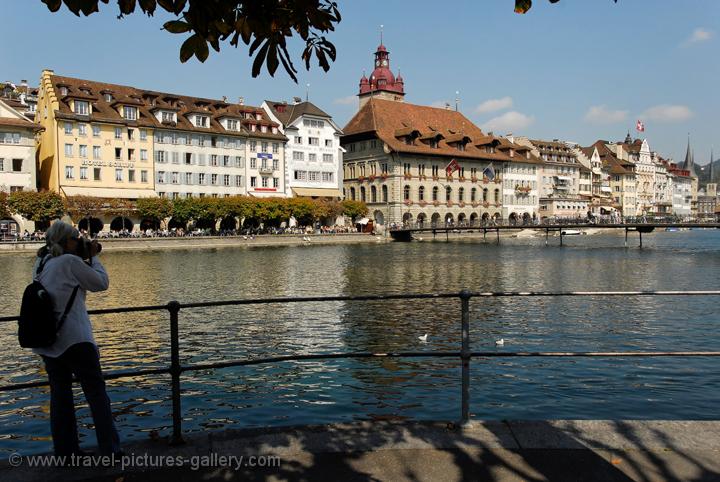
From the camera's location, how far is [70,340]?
16.0ft

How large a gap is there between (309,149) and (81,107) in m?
30.5

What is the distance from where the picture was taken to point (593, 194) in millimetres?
140250

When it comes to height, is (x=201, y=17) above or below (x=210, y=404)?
above

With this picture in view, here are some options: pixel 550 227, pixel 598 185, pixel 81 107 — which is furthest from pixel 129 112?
pixel 598 185

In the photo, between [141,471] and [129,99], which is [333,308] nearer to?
[141,471]

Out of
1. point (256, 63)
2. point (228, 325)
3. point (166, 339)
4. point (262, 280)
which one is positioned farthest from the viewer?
point (262, 280)

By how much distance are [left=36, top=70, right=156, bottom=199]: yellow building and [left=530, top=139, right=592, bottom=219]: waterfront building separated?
74.5 metres

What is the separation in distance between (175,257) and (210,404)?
4232 cm

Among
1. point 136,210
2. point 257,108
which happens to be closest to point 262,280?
point 136,210

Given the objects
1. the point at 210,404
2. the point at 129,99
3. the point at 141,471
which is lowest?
the point at 210,404

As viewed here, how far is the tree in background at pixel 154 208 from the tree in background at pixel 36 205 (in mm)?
8277

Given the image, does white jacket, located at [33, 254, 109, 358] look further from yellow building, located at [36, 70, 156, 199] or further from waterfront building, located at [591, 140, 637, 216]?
waterfront building, located at [591, 140, 637, 216]

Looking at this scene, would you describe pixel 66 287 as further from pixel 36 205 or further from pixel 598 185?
pixel 598 185

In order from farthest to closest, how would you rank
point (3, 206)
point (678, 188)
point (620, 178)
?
1. point (678, 188)
2. point (620, 178)
3. point (3, 206)
